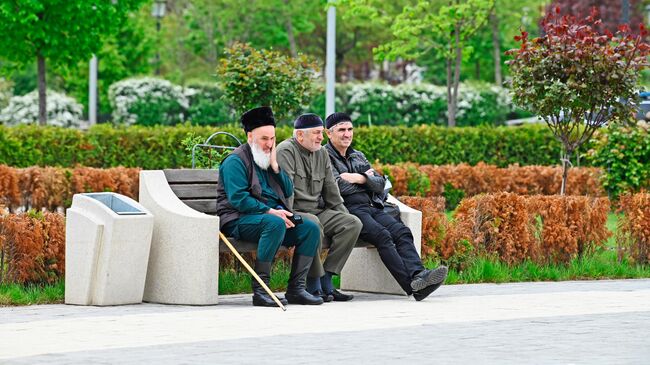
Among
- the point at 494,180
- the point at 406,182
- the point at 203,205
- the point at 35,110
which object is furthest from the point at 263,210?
the point at 35,110

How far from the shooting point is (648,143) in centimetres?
1983

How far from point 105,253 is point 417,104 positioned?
30412 millimetres

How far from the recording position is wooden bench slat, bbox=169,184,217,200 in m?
10.8

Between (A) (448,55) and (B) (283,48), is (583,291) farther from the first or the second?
(B) (283,48)

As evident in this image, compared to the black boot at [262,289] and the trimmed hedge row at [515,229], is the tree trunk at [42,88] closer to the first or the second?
the trimmed hedge row at [515,229]

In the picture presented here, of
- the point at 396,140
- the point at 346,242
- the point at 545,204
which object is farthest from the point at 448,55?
the point at 346,242

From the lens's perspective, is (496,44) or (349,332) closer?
(349,332)

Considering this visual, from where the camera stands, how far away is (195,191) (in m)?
10.9

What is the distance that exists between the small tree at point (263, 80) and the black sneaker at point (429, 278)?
31.3 feet

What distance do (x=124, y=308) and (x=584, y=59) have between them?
6.82 metres

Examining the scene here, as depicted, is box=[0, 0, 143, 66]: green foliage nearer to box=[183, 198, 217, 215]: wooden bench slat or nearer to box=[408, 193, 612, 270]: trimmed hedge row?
box=[408, 193, 612, 270]: trimmed hedge row

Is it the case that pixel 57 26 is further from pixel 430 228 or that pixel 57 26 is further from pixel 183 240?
pixel 183 240

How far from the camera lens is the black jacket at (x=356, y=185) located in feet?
36.7

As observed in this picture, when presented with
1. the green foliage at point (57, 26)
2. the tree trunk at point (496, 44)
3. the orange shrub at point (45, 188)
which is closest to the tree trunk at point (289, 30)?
the tree trunk at point (496, 44)
